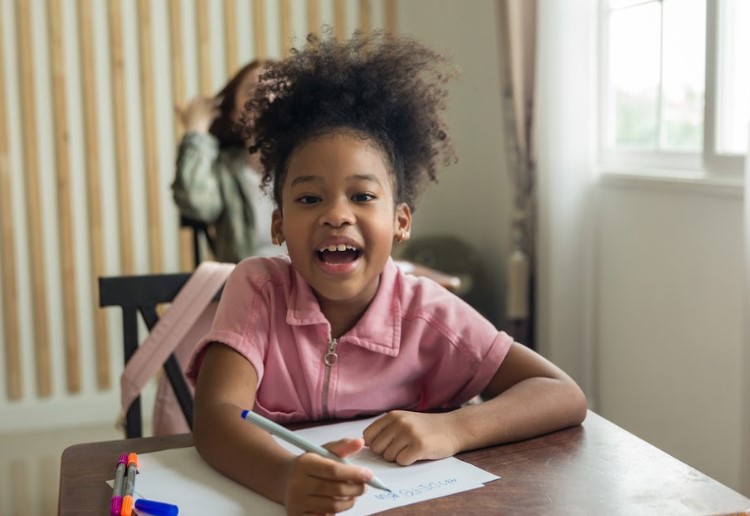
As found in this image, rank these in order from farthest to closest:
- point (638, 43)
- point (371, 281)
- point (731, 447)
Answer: point (638, 43) → point (731, 447) → point (371, 281)

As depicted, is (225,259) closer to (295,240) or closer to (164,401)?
(164,401)

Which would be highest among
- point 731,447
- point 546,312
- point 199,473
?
point 199,473

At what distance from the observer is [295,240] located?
3.90 feet

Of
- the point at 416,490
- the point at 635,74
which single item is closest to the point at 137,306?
the point at 416,490

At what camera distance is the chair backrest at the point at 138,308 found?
1578 millimetres

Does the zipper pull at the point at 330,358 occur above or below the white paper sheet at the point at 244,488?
above

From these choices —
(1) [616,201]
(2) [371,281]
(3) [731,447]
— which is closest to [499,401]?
(2) [371,281]

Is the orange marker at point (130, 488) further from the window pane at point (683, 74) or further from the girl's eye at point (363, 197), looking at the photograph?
the window pane at point (683, 74)

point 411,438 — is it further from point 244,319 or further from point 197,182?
point 197,182

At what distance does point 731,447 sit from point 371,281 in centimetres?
156

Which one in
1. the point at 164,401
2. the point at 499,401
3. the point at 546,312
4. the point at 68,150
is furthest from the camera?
the point at 68,150

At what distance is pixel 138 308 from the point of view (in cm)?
167

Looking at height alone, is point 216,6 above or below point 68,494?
above

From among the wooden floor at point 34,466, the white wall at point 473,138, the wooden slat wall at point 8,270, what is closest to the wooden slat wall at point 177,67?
the wooden slat wall at point 8,270
